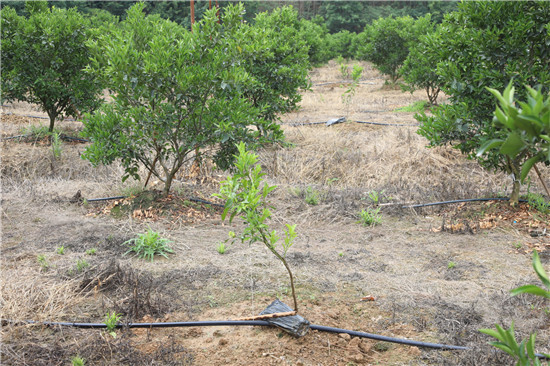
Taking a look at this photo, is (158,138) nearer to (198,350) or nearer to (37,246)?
(37,246)

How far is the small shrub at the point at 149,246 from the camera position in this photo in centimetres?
384

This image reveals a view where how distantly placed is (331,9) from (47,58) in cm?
3165

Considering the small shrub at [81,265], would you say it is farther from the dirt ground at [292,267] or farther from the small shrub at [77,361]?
the small shrub at [77,361]

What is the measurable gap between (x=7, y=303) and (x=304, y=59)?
725 centimetres

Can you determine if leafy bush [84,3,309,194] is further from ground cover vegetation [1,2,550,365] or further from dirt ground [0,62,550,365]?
dirt ground [0,62,550,365]

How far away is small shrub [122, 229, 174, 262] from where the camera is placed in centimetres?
384

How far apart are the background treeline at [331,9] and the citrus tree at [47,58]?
20.1 metres

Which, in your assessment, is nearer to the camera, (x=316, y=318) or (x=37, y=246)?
(x=316, y=318)

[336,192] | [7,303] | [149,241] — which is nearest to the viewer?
[7,303]

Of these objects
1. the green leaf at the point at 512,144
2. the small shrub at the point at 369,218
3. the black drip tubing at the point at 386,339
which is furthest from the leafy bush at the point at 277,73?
the green leaf at the point at 512,144

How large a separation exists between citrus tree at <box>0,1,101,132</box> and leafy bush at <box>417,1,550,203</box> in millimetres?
6406

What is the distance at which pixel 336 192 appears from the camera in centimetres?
577

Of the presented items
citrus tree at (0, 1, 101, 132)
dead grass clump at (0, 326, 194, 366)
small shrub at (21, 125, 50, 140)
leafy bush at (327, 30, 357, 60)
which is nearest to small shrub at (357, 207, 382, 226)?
dead grass clump at (0, 326, 194, 366)

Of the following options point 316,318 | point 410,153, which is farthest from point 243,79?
point 410,153
